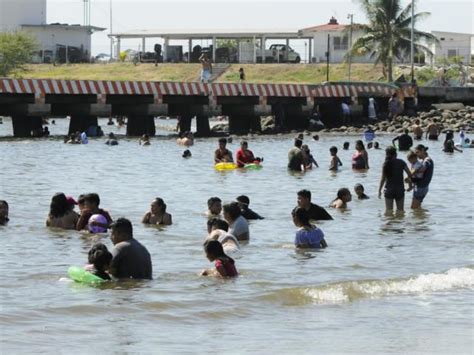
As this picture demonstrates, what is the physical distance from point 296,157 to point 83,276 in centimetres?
1756

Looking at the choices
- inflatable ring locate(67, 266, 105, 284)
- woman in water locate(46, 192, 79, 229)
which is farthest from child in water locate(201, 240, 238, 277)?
woman in water locate(46, 192, 79, 229)

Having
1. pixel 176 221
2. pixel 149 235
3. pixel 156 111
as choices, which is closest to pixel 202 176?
pixel 176 221

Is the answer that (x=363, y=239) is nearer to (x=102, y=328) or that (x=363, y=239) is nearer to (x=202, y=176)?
(x=102, y=328)

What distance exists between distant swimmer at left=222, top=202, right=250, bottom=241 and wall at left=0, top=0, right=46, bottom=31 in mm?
81154

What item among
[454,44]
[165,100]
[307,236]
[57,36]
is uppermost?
[57,36]

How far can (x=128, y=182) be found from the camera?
96.4 feet

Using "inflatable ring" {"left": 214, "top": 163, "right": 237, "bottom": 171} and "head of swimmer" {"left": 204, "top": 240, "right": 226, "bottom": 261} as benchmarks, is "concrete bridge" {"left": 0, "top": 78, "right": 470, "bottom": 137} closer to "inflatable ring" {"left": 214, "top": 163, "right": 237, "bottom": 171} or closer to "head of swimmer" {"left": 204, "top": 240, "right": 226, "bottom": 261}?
"inflatable ring" {"left": 214, "top": 163, "right": 237, "bottom": 171}

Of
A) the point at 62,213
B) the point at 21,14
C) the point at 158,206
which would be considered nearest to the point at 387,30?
the point at 21,14

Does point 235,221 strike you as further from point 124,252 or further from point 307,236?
point 124,252

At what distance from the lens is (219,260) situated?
1434cm

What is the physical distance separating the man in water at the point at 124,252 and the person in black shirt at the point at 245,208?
479cm

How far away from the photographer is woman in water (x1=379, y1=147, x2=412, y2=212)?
20.8 meters

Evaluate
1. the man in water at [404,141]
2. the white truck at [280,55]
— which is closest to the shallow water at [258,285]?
the man in water at [404,141]

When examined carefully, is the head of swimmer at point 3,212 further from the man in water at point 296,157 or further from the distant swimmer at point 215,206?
the man in water at point 296,157
